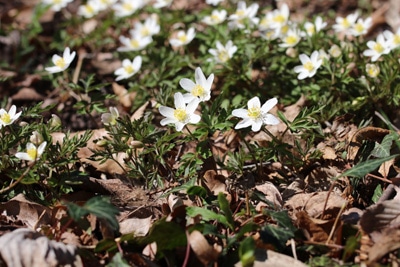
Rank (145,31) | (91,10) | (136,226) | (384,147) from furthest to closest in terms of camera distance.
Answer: (91,10), (145,31), (384,147), (136,226)

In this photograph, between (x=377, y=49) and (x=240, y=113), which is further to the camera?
(x=377, y=49)

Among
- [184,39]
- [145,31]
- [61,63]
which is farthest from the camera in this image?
[145,31]

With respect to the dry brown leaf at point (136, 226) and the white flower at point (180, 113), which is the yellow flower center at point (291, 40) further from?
the dry brown leaf at point (136, 226)

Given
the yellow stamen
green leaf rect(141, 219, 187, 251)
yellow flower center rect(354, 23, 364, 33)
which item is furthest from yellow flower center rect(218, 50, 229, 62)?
green leaf rect(141, 219, 187, 251)

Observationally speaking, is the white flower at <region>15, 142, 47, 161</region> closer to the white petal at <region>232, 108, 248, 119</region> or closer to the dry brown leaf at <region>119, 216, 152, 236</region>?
the dry brown leaf at <region>119, 216, 152, 236</region>

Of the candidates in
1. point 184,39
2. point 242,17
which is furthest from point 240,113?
point 242,17

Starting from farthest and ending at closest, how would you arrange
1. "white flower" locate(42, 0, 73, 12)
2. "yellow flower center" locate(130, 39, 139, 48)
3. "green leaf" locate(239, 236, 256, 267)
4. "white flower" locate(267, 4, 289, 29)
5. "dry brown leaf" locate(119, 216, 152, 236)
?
"white flower" locate(42, 0, 73, 12) → "yellow flower center" locate(130, 39, 139, 48) → "white flower" locate(267, 4, 289, 29) → "dry brown leaf" locate(119, 216, 152, 236) → "green leaf" locate(239, 236, 256, 267)

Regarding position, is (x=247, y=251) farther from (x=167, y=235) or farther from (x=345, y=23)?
→ (x=345, y=23)
